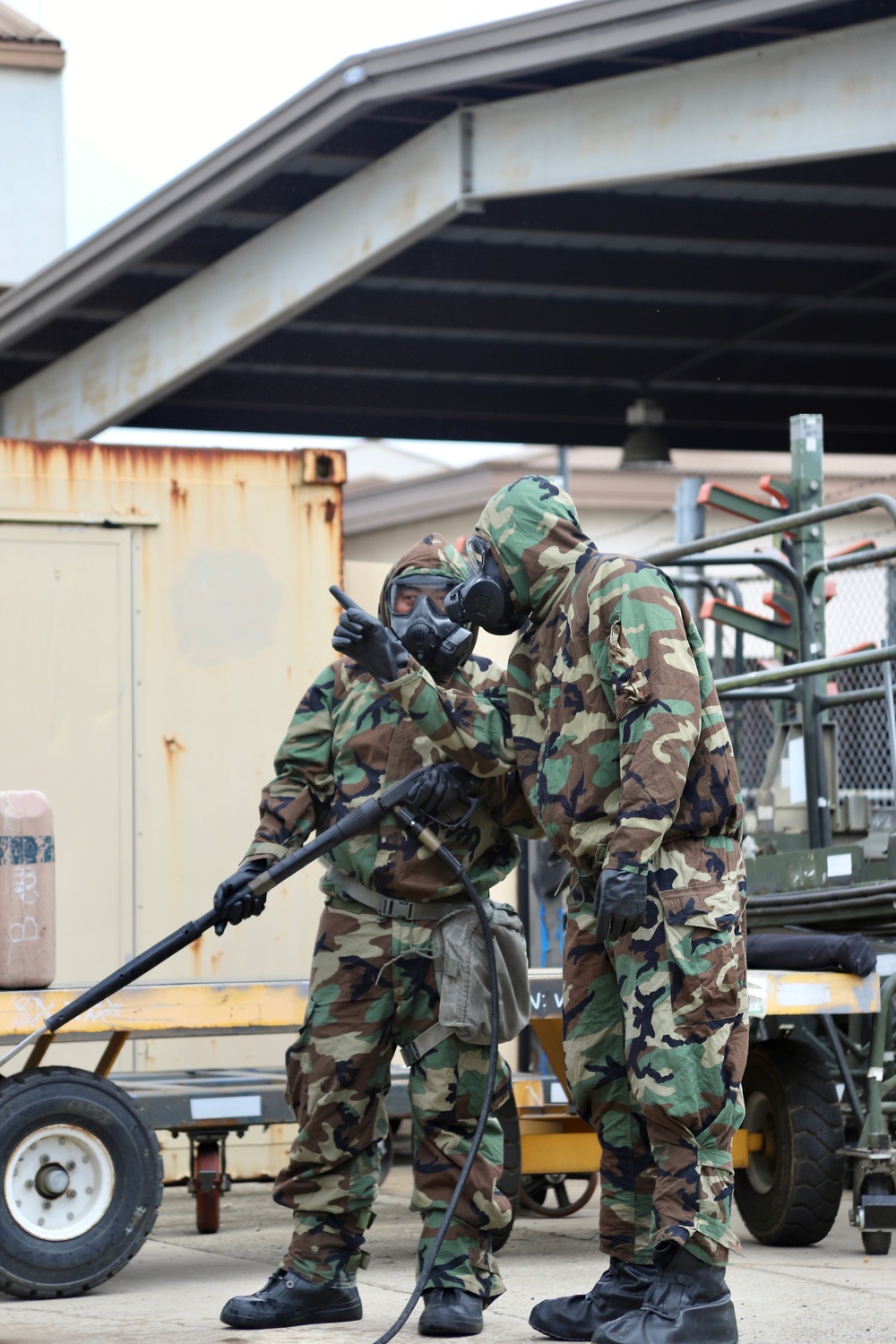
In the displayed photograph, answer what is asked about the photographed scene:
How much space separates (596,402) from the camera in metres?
15.0

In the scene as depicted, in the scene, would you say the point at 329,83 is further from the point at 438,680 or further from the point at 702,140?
the point at 438,680

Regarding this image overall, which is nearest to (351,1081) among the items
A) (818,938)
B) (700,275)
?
(818,938)

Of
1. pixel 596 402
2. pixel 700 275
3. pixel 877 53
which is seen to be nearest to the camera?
pixel 877 53

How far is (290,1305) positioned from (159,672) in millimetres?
3086

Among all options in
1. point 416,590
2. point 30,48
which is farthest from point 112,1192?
point 30,48

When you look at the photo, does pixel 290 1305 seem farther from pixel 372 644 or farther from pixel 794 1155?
pixel 794 1155

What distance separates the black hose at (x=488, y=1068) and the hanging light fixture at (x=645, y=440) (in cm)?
968

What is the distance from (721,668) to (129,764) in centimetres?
320

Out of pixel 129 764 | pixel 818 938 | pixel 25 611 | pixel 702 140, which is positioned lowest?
pixel 818 938

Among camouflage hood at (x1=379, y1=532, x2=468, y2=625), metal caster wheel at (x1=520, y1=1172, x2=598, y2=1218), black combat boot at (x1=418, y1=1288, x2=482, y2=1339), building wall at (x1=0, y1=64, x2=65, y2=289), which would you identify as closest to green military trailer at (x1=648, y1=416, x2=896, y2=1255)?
metal caster wheel at (x1=520, y1=1172, x2=598, y2=1218)

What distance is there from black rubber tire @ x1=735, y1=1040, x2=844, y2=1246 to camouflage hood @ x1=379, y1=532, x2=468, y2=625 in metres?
2.21

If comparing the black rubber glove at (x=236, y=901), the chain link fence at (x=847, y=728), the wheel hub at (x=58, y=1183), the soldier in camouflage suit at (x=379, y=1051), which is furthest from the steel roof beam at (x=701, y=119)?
the wheel hub at (x=58, y=1183)

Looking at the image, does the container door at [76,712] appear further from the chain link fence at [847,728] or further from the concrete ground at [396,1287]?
the chain link fence at [847,728]

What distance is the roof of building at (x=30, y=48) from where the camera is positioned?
578 inches
